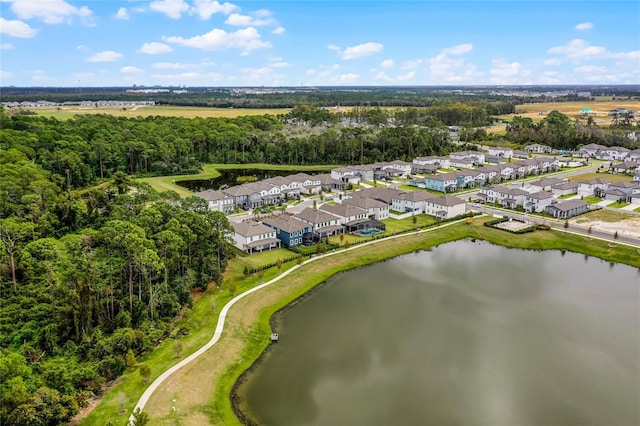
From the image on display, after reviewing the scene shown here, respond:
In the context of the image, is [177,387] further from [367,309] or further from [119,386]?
[367,309]

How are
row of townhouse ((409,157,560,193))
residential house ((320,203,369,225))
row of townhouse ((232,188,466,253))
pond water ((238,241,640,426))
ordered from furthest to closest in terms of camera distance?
row of townhouse ((409,157,560,193)), residential house ((320,203,369,225)), row of townhouse ((232,188,466,253)), pond water ((238,241,640,426))

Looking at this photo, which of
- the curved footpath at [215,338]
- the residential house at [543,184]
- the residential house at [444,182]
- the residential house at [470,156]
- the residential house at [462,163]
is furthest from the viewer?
the residential house at [470,156]

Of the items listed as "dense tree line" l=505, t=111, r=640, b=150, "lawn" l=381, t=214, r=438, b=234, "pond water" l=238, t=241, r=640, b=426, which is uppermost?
"dense tree line" l=505, t=111, r=640, b=150

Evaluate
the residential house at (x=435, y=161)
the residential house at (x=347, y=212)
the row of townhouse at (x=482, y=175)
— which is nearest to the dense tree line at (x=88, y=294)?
the residential house at (x=347, y=212)

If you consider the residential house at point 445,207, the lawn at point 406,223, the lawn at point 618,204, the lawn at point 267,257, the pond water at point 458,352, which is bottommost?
the pond water at point 458,352

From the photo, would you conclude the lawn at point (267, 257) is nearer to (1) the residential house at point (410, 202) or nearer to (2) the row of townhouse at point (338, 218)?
(2) the row of townhouse at point (338, 218)

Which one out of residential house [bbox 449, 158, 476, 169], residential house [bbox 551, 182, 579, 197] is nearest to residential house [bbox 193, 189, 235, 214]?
residential house [bbox 551, 182, 579, 197]

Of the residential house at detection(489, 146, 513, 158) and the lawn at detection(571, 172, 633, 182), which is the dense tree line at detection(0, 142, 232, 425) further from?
the residential house at detection(489, 146, 513, 158)
